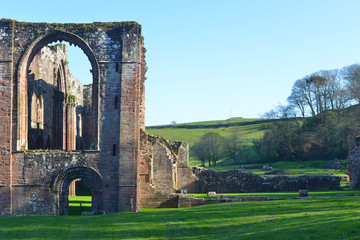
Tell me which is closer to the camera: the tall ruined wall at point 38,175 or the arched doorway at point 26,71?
the tall ruined wall at point 38,175

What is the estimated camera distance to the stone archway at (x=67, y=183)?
24641 mm

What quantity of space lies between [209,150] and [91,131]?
160 feet

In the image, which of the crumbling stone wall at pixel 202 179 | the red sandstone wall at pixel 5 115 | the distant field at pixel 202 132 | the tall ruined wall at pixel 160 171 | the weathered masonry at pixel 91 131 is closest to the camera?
the red sandstone wall at pixel 5 115

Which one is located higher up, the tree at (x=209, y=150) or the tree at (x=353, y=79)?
the tree at (x=353, y=79)

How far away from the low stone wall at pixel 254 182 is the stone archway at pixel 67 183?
43.3 ft

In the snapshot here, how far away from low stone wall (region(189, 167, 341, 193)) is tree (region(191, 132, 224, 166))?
35.0 m

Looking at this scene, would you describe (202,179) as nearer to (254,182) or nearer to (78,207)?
(254,182)

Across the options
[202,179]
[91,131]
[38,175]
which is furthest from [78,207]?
[202,179]

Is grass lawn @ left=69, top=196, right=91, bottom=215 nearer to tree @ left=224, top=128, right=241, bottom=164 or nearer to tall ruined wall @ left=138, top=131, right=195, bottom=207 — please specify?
tall ruined wall @ left=138, top=131, right=195, bottom=207

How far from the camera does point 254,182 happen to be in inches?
1379

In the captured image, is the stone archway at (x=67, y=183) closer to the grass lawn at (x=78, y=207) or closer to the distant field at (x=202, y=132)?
the grass lawn at (x=78, y=207)

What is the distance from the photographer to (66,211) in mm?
25000

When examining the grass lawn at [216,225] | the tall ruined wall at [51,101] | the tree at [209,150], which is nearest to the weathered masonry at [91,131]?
the grass lawn at [216,225]

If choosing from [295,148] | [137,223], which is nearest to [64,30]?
[137,223]
